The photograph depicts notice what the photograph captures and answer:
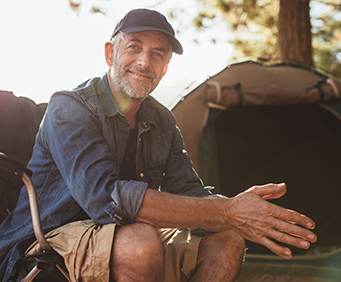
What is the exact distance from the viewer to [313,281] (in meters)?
2.44

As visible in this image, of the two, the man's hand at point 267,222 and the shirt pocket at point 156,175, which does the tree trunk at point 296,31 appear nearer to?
the shirt pocket at point 156,175

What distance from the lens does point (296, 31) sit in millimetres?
4074

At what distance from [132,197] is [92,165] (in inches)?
8.2

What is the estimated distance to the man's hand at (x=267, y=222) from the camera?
3.97 ft

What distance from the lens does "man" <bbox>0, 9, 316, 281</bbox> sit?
4.01ft

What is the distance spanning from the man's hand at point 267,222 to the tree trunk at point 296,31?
3.25 meters

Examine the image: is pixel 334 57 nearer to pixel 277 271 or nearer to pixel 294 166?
pixel 294 166

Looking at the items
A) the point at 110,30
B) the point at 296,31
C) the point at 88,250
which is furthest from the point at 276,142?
the point at 110,30

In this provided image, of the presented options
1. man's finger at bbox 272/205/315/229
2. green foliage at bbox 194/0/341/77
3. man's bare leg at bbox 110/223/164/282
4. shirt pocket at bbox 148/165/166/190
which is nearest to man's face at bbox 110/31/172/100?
shirt pocket at bbox 148/165/166/190

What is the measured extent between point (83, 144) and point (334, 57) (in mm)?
13906

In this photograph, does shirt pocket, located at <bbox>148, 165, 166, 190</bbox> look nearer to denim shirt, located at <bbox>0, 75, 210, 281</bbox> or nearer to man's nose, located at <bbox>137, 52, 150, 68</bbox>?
denim shirt, located at <bbox>0, 75, 210, 281</bbox>

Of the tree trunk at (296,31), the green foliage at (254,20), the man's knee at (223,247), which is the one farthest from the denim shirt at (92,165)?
the green foliage at (254,20)

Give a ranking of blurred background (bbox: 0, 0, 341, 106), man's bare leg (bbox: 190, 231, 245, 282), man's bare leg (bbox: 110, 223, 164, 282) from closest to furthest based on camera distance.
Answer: man's bare leg (bbox: 110, 223, 164, 282) → man's bare leg (bbox: 190, 231, 245, 282) → blurred background (bbox: 0, 0, 341, 106)

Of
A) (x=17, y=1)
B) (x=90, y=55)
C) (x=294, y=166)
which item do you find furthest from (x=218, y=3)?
(x=294, y=166)
